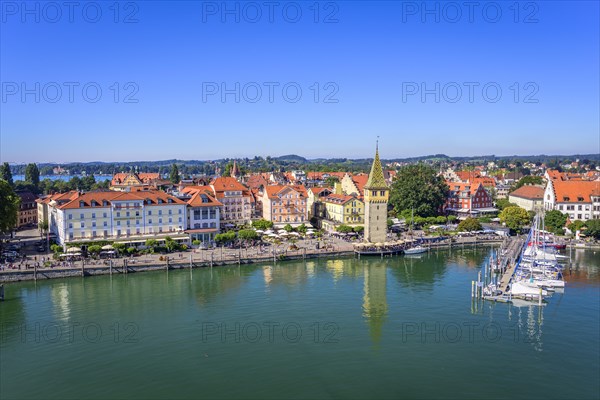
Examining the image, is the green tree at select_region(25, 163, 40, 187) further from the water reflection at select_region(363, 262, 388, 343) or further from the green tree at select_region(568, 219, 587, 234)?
the green tree at select_region(568, 219, 587, 234)

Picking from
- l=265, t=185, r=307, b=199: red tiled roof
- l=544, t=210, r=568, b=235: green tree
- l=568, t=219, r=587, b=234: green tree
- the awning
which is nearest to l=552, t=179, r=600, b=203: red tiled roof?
l=544, t=210, r=568, b=235: green tree

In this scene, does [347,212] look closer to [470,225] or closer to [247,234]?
[247,234]

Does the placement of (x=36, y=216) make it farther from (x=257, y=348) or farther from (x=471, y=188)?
(x=471, y=188)

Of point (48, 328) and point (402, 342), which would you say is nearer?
point (402, 342)

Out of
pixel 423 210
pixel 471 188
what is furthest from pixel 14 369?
pixel 471 188

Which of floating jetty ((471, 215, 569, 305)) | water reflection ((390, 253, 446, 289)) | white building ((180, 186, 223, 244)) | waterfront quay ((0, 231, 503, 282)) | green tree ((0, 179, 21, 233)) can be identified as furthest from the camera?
white building ((180, 186, 223, 244))

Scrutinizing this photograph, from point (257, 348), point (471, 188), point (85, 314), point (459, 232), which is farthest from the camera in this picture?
point (471, 188)
